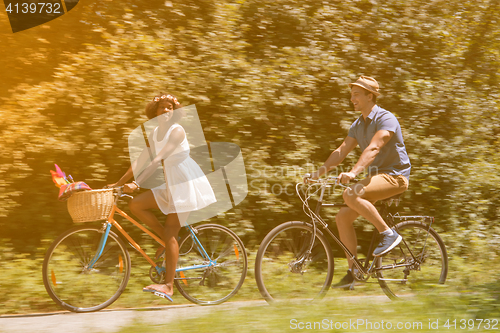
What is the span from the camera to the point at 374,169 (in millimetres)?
4879

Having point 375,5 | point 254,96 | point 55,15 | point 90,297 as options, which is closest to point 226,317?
point 90,297

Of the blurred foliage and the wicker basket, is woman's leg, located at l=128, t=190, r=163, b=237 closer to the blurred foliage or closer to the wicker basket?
the wicker basket

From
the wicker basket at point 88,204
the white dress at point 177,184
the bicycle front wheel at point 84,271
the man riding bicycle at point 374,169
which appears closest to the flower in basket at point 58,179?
the wicker basket at point 88,204

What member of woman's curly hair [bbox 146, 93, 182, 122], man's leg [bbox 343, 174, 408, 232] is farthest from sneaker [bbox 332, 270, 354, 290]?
woman's curly hair [bbox 146, 93, 182, 122]

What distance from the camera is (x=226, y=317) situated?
4062 millimetres

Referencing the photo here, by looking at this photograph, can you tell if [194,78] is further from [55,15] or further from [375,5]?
[375,5]

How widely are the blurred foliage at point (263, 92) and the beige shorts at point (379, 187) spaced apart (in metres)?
1.49

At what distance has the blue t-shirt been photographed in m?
4.64

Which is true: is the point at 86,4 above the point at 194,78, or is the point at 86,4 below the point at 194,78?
above

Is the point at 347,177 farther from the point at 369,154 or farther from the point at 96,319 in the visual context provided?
the point at 96,319

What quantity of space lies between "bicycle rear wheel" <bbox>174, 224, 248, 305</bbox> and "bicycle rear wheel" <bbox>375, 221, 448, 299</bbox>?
1.39 metres

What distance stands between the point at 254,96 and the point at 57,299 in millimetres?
3149

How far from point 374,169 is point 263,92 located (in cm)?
201

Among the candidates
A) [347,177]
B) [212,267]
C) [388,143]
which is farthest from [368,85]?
[212,267]
